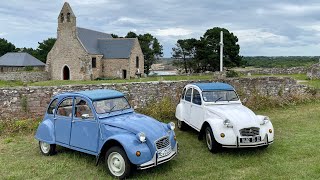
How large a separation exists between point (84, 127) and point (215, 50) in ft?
160

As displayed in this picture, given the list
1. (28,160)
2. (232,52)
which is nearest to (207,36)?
(232,52)

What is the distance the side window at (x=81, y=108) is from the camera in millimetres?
7179

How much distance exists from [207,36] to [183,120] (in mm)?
48095

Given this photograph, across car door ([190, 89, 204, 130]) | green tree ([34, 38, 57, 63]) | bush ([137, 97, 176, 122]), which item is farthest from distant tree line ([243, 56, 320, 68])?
green tree ([34, 38, 57, 63])

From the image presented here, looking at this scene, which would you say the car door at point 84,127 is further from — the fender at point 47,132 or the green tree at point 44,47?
the green tree at point 44,47

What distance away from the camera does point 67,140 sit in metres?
7.45

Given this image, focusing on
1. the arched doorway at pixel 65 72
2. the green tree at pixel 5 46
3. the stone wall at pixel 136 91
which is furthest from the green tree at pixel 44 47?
the stone wall at pixel 136 91

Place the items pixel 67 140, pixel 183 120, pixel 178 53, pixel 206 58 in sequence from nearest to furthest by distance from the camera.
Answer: pixel 67 140
pixel 183 120
pixel 206 58
pixel 178 53

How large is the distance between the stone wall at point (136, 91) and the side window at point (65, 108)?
3.59m

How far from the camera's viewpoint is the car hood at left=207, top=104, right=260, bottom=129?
765 cm

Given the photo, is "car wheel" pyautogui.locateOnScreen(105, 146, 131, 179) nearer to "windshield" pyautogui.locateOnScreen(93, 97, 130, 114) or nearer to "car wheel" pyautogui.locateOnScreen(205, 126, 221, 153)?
"windshield" pyautogui.locateOnScreen(93, 97, 130, 114)

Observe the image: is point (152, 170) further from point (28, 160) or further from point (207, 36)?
point (207, 36)

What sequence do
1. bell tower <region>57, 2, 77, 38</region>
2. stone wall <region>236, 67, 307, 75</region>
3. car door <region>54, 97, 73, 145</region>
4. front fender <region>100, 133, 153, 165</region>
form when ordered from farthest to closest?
bell tower <region>57, 2, 77, 38</region> < stone wall <region>236, 67, 307, 75</region> < car door <region>54, 97, 73, 145</region> < front fender <region>100, 133, 153, 165</region>

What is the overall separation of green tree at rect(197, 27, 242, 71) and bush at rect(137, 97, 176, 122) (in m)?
40.8
